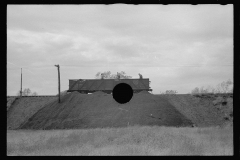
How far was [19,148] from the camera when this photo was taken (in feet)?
62.4

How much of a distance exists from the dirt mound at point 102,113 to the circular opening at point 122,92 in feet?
82.8

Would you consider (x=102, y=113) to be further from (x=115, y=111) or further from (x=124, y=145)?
(x=124, y=145)

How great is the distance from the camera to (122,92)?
1009cm

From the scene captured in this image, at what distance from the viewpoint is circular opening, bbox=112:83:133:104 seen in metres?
9.89

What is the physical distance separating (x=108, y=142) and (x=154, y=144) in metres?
4.33

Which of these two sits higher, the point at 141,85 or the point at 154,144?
the point at 141,85

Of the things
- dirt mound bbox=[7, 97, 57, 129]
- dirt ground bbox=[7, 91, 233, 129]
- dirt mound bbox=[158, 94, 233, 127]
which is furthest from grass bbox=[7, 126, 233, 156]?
dirt mound bbox=[7, 97, 57, 129]

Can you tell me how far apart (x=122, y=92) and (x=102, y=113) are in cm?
3082

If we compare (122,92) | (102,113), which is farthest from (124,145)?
(102,113)
